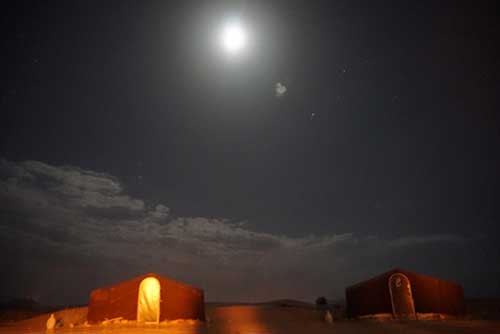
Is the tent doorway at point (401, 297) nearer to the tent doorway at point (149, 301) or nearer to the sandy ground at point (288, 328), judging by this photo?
the sandy ground at point (288, 328)

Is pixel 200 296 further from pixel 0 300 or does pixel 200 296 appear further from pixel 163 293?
pixel 0 300

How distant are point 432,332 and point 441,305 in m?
9.10

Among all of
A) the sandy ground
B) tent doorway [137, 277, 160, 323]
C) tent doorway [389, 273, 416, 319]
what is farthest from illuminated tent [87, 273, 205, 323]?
tent doorway [389, 273, 416, 319]

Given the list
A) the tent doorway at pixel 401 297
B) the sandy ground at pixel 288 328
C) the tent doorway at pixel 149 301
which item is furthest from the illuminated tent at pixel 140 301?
the tent doorway at pixel 401 297

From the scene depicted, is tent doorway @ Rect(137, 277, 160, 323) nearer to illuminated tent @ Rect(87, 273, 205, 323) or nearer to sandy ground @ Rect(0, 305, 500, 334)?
illuminated tent @ Rect(87, 273, 205, 323)

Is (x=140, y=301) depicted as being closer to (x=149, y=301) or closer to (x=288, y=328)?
(x=149, y=301)

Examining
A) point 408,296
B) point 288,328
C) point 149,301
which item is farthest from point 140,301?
point 408,296

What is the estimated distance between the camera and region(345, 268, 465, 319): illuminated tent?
19.4 meters

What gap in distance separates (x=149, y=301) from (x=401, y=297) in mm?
14396

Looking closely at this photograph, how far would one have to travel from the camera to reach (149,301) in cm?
1908

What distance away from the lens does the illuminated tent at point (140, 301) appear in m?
18.8

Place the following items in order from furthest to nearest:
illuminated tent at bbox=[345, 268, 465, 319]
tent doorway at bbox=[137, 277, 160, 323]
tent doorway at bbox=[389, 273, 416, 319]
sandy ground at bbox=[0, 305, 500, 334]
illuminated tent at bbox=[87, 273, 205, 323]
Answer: illuminated tent at bbox=[345, 268, 465, 319]
tent doorway at bbox=[389, 273, 416, 319]
illuminated tent at bbox=[87, 273, 205, 323]
tent doorway at bbox=[137, 277, 160, 323]
sandy ground at bbox=[0, 305, 500, 334]

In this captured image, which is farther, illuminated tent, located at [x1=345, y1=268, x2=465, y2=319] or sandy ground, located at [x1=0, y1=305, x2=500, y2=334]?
illuminated tent, located at [x1=345, y1=268, x2=465, y2=319]

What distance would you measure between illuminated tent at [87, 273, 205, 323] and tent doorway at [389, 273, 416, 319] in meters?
12.2
